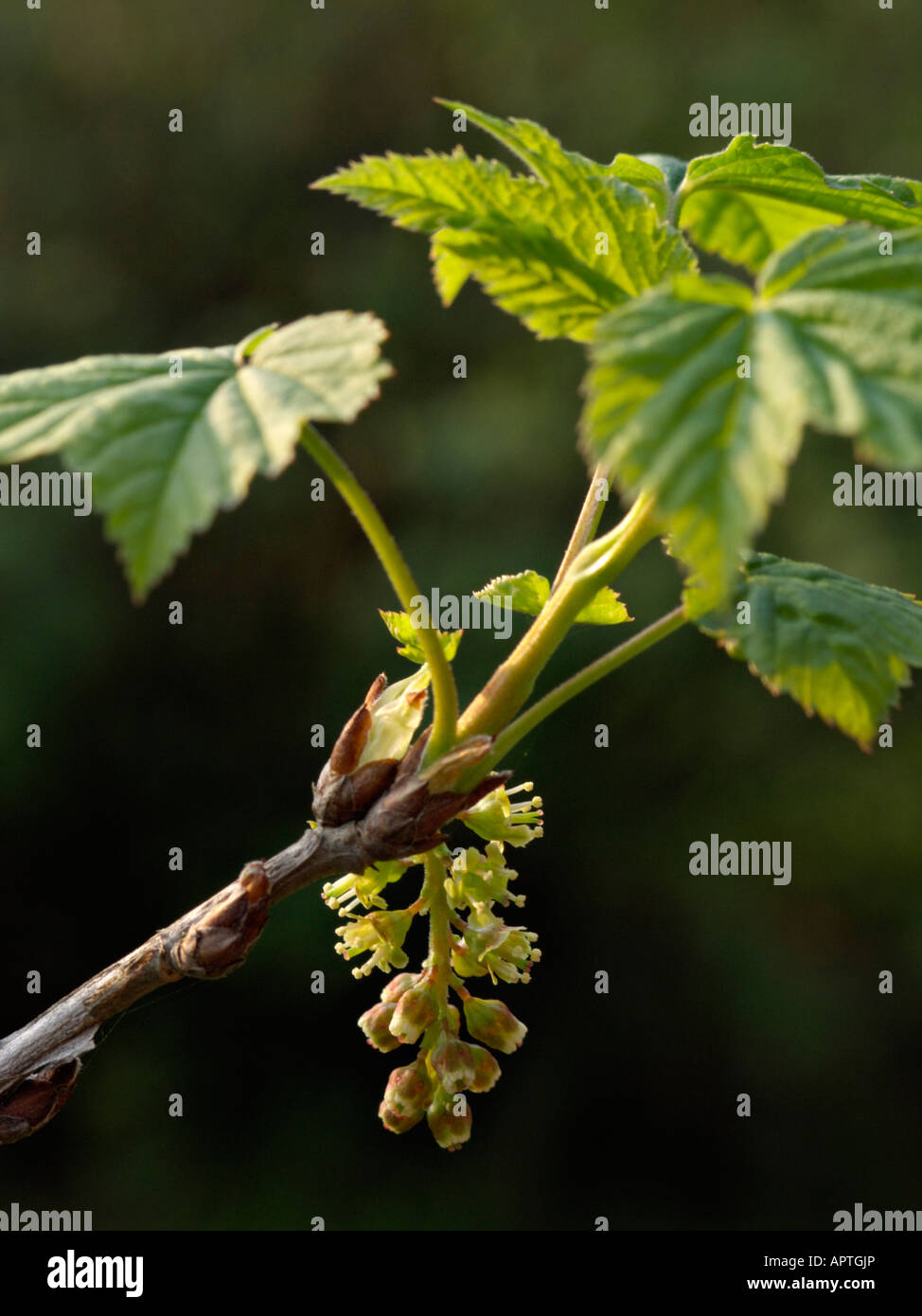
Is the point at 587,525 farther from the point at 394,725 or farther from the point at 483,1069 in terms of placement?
the point at 483,1069

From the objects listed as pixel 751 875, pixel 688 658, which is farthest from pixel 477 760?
pixel 751 875

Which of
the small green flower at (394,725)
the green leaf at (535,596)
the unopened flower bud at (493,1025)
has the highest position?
the green leaf at (535,596)

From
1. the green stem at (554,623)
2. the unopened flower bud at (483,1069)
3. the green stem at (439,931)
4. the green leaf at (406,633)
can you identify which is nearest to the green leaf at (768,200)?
the green stem at (554,623)

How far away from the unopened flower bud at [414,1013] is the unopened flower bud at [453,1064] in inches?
0.7

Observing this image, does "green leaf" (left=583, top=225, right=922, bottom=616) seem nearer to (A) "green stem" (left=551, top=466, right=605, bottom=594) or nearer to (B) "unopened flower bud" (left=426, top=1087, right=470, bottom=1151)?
(A) "green stem" (left=551, top=466, right=605, bottom=594)

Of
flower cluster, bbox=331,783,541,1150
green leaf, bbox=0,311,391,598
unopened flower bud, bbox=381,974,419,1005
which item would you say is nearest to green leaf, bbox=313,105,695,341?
green leaf, bbox=0,311,391,598

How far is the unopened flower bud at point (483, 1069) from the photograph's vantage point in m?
0.82

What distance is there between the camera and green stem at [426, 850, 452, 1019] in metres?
0.79

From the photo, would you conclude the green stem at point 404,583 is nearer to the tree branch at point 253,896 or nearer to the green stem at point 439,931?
the tree branch at point 253,896

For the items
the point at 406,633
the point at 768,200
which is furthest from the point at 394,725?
the point at 768,200

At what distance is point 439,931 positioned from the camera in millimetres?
812

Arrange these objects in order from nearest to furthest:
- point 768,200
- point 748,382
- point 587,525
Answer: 1. point 748,382
2. point 587,525
3. point 768,200

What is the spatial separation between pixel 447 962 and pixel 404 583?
0.27 meters

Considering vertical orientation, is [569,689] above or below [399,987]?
above
